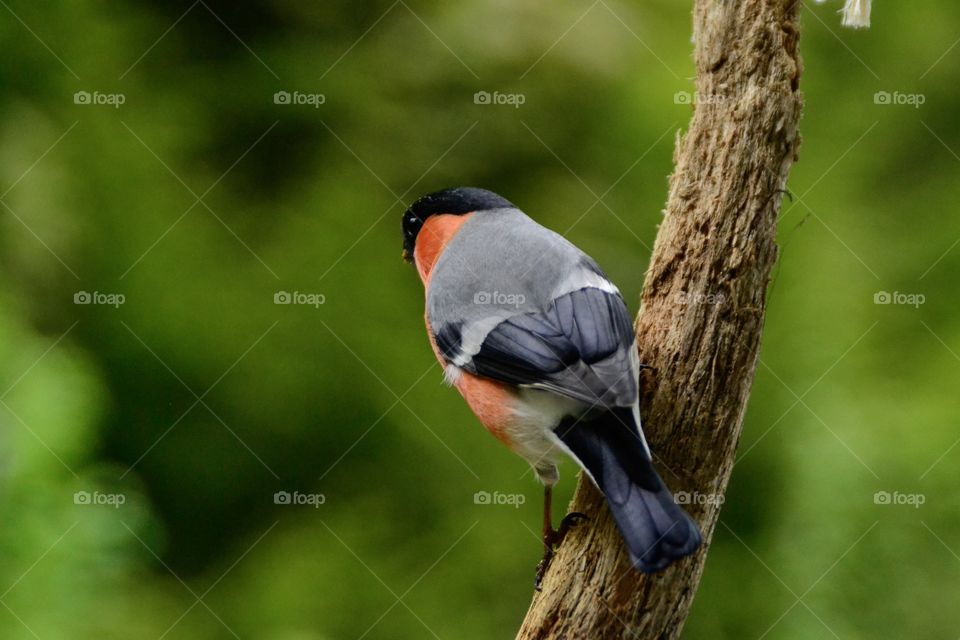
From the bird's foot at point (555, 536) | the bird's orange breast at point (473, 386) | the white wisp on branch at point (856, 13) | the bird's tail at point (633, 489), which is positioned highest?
the white wisp on branch at point (856, 13)

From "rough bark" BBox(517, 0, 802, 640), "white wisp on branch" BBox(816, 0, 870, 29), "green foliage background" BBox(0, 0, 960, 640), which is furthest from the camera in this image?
"green foliage background" BBox(0, 0, 960, 640)

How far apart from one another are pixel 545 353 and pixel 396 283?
1.23m

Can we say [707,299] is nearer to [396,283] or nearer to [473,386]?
[473,386]

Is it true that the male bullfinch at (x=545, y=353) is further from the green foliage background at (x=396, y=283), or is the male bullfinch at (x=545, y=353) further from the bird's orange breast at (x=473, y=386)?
the green foliage background at (x=396, y=283)

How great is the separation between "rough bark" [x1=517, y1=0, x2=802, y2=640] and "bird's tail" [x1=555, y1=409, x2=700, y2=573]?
0.11 metres

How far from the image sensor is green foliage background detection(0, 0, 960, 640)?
95.5 inches

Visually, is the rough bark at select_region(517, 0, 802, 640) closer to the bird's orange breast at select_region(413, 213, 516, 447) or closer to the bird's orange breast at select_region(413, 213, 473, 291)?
the bird's orange breast at select_region(413, 213, 516, 447)

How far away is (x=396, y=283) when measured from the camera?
263 centimetres

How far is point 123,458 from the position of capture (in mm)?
2486

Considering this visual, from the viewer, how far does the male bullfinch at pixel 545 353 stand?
1.35m

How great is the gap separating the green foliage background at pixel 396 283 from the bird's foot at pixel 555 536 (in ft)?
2.91

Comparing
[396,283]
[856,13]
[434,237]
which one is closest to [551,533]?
[434,237]

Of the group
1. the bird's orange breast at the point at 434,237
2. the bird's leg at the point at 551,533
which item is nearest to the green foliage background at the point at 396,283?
the bird's orange breast at the point at 434,237

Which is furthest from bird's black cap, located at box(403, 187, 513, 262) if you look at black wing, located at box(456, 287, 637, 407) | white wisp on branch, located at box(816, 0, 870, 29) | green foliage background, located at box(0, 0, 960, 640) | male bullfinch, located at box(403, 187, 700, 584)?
green foliage background, located at box(0, 0, 960, 640)
